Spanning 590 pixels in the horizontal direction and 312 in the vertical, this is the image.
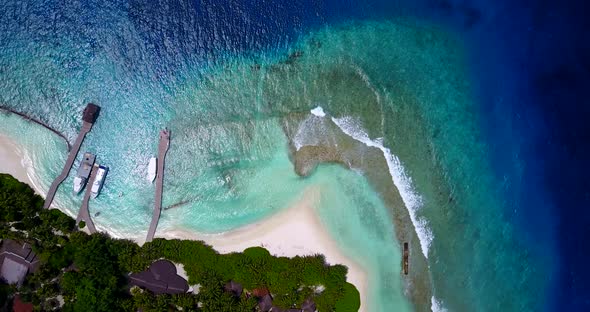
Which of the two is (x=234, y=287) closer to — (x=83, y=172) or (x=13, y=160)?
(x=83, y=172)

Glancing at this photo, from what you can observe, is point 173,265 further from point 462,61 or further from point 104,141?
point 462,61

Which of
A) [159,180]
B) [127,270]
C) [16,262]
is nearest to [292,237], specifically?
[159,180]

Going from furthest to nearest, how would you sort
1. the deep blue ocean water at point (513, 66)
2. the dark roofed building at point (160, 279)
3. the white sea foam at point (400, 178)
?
1. the deep blue ocean water at point (513, 66)
2. the white sea foam at point (400, 178)
3. the dark roofed building at point (160, 279)

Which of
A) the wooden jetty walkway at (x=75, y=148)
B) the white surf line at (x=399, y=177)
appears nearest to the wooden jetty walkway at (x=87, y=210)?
the wooden jetty walkway at (x=75, y=148)

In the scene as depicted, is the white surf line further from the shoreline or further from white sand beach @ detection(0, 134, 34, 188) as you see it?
white sand beach @ detection(0, 134, 34, 188)

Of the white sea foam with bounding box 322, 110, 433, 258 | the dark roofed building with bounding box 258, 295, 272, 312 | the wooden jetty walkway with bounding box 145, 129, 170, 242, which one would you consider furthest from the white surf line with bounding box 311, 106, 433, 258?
the dark roofed building with bounding box 258, 295, 272, 312

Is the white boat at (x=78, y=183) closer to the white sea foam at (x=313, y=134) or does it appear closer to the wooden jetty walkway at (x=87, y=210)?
the wooden jetty walkway at (x=87, y=210)

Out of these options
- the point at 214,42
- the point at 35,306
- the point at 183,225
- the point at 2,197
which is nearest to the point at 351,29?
the point at 214,42
